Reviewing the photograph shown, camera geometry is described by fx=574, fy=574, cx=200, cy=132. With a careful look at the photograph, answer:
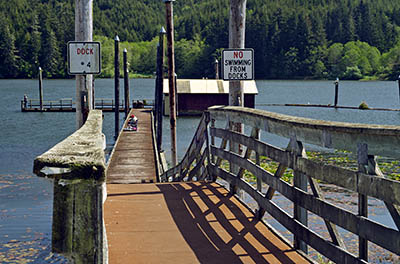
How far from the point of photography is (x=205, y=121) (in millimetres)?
9312

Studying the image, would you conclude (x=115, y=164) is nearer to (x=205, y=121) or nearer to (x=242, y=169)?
(x=205, y=121)

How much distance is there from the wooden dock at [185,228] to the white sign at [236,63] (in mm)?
1851

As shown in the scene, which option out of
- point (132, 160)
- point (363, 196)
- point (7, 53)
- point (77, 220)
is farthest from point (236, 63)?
point (7, 53)

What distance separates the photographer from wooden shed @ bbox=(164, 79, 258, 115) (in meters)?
55.4

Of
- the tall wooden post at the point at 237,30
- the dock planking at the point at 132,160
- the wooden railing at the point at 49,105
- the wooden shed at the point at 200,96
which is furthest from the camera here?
the wooden railing at the point at 49,105

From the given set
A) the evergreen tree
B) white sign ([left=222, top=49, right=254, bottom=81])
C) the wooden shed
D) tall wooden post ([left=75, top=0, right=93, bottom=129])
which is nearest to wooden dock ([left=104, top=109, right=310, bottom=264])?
tall wooden post ([left=75, top=0, right=93, bottom=129])

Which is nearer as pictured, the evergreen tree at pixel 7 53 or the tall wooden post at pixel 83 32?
the tall wooden post at pixel 83 32

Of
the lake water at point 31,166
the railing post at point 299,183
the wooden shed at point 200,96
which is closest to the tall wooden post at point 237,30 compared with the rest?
the lake water at point 31,166

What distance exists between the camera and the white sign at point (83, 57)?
30.0 feet

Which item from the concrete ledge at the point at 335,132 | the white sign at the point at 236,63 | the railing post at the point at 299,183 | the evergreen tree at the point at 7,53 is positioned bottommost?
the railing post at the point at 299,183

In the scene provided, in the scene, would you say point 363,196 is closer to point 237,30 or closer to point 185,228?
point 185,228

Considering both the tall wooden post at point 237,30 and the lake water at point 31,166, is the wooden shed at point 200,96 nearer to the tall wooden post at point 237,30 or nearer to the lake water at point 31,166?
the lake water at point 31,166

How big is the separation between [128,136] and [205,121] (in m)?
16.8

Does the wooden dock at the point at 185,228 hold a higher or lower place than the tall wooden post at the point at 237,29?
lower
